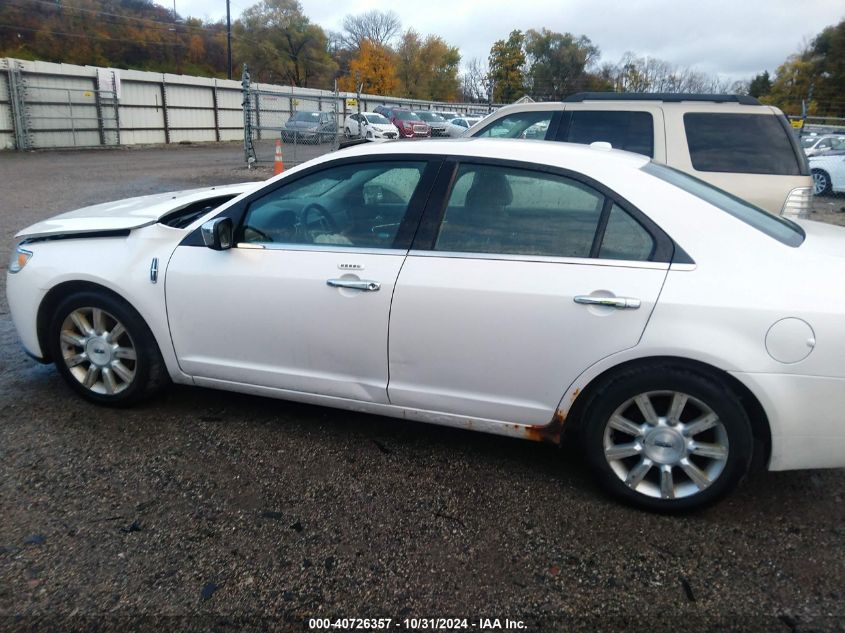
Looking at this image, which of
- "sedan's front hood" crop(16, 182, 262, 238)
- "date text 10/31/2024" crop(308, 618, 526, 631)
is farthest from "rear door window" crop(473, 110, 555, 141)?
"date text 10/31/2024" crop(308, 618, 526, 631)

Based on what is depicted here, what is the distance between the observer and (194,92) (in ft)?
116

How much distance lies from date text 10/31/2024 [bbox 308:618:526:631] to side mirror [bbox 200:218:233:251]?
6.36ft

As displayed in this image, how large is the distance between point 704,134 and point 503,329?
14.2 ft

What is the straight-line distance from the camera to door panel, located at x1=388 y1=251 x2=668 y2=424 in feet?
9.56

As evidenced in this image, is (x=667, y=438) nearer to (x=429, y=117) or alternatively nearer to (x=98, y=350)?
(x=98, y=350)

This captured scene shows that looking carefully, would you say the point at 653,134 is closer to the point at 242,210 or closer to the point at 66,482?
the point at 242,210

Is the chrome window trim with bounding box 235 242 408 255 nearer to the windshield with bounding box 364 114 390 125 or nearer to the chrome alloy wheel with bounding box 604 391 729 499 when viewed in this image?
the chrome alloy wheel with bounding box 604 391 729 499

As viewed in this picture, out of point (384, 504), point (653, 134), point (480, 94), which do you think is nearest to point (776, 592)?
point (384, 504)

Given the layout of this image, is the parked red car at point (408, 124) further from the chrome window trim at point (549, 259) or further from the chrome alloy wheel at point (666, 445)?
the chrome alloy wheel at point (666, 445)

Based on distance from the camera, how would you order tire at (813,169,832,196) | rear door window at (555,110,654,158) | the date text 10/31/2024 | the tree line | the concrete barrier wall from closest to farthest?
the date text 10/31/2024, rear door window at (555,110,654,158), tire at (813,169,832,196), the concrete barrier wall, the tree line

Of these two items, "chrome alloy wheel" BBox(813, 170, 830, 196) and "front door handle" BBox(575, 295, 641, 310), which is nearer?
"front door handle" BBox(575, 295, 641, 310)

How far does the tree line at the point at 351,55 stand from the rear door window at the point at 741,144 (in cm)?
3220

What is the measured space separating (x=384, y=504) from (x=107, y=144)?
1225 inches

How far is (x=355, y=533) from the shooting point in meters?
2.88
